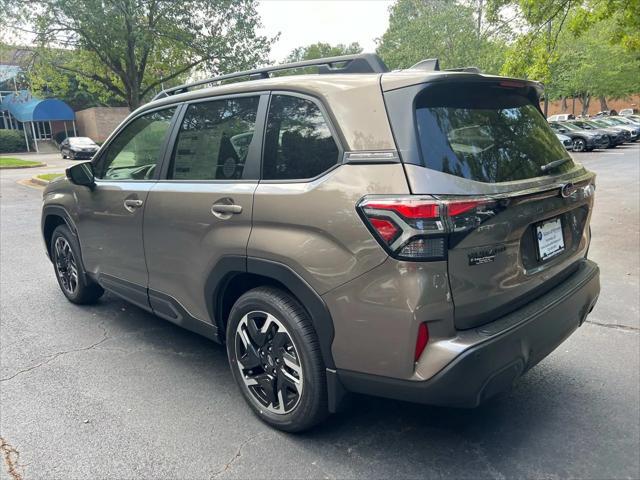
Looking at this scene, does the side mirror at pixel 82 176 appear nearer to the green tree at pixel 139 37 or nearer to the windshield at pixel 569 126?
the green tree at pixel 139 37

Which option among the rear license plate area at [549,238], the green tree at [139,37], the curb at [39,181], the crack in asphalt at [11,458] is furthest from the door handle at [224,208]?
the curb at [39,181]

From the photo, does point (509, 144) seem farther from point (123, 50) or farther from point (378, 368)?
point (123, 50)

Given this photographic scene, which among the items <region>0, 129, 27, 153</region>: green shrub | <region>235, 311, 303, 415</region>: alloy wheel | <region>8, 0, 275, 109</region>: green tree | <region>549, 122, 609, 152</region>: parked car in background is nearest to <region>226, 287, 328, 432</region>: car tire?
<region>235, 311, 303, 415</region>: alloy wheel

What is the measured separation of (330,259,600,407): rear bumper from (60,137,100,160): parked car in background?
102ft

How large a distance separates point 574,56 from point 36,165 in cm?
3255

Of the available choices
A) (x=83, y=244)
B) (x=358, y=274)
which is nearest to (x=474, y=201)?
(x=358, y=274)

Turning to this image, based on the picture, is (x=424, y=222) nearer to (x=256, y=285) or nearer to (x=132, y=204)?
(x=256, y=285)

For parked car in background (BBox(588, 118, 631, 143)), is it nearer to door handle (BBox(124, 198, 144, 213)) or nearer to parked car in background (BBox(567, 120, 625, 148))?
parked car in background (BBox(567, 120, 625, 148))

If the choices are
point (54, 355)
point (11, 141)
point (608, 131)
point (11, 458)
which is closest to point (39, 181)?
point (54, 355)

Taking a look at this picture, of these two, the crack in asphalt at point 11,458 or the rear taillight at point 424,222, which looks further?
the crack in asphalt at point 11,458

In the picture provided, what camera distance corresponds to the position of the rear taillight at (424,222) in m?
2.00

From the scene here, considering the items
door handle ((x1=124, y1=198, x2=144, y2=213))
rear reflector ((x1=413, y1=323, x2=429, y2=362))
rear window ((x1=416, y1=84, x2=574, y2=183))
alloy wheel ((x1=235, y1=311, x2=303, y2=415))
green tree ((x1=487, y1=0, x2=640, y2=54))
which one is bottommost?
alloy wheel ((x1=235, y1=311, x2=303, y2=415))

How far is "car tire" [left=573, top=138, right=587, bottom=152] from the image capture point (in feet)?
79.6

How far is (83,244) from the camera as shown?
4.22 meters
